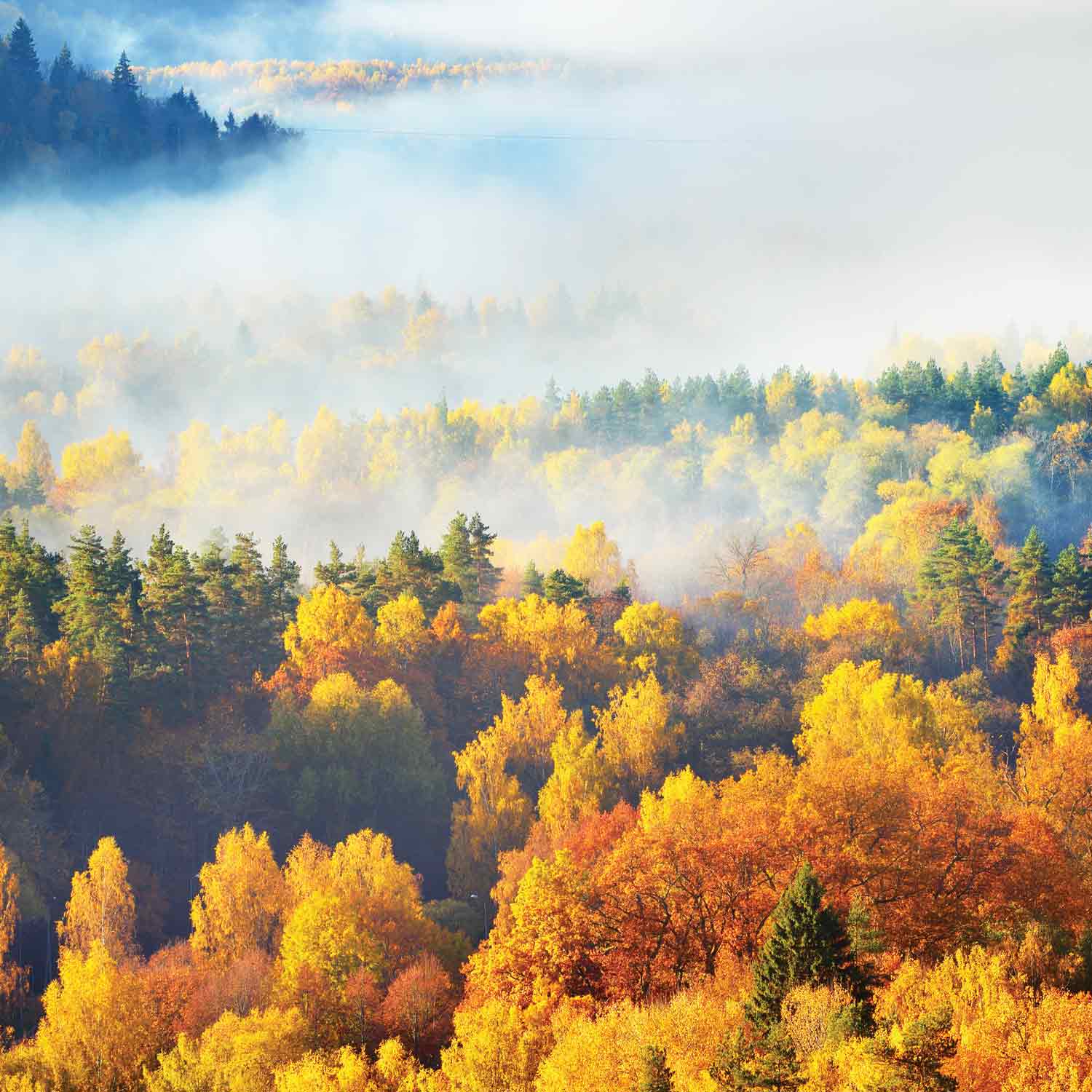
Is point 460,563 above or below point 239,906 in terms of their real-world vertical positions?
above

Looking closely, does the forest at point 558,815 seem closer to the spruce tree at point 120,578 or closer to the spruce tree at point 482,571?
the spruce tree at point 120,578

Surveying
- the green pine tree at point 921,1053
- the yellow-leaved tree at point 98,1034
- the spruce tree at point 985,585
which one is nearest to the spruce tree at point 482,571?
the spruce tree at point 985,585

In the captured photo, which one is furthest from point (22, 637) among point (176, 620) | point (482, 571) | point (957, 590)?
point (957, 590)

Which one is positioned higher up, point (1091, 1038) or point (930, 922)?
point (1091, 1038)

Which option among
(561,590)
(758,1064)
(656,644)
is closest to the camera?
(758,1064)

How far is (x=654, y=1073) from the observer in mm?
48000

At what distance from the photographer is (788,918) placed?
→ 189 feet

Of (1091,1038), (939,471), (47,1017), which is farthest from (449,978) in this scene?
(939,471)

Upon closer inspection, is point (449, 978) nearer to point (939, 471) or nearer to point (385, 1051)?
point (385, 1051)

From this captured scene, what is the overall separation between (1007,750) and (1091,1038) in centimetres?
5911

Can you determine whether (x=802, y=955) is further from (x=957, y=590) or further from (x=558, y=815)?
(x=957, y=590)

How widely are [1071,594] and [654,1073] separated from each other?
272 feet

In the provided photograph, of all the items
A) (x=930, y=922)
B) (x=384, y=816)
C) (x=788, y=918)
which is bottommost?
(x=384, y=816)

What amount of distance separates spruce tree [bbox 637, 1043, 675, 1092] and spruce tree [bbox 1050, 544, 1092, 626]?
79.7 metres
